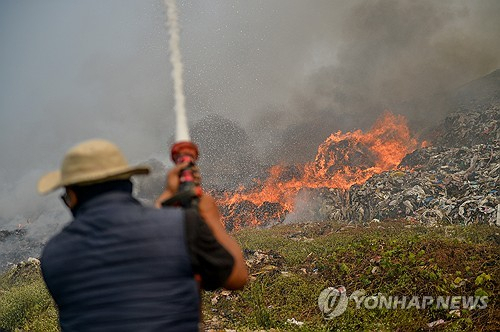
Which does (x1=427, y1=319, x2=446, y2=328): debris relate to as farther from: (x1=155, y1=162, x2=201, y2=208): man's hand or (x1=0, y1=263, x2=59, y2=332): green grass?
(x1=0, y1=263, x2=59, y2=332): green grass

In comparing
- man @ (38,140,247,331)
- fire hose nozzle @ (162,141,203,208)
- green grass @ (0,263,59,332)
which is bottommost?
green grass @ (0,263,59,332)

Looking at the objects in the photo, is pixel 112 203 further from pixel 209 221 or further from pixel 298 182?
pixel 298 182

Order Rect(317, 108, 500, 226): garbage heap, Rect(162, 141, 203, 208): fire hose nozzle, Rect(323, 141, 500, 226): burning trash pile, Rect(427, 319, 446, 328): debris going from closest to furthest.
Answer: Rect(162, 141, 203, 208): fire hose nozzle → Rect(427, 319, 446, 328): debris → Rect(323, 141, 500, 226): burning trash pile → Rect(317, 108, 500, 226): garbage heap

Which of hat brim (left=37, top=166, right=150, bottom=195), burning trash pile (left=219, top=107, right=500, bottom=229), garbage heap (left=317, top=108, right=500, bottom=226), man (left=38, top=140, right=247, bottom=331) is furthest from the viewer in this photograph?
burning trash pile (left=219, top=107, right=500, bottom=229)

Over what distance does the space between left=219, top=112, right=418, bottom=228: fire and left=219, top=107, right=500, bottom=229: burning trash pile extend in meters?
0.06

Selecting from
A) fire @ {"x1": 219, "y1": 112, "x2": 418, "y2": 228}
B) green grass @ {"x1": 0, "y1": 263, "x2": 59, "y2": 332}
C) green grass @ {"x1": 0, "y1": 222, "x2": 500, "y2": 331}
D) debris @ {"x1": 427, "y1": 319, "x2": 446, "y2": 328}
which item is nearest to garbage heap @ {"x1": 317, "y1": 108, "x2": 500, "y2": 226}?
fire @ {"x1": 219, "y1": 112, "x2": 418, "y2": 228}

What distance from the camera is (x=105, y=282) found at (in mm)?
1651

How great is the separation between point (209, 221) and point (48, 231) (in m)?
31.3

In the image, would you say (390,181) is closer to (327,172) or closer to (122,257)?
(327,172)

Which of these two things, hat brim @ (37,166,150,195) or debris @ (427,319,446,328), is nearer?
hat brim @ (37,166,150,195)

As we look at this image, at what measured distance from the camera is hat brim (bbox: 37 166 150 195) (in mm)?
1764

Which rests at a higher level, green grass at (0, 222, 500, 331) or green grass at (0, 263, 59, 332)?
green grass at (0, 222, 500, 331)

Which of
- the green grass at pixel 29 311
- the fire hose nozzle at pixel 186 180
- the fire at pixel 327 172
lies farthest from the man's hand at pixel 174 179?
the fire at pixel 327 172

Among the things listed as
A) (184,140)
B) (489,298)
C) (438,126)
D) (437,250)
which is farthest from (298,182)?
(184,140)
